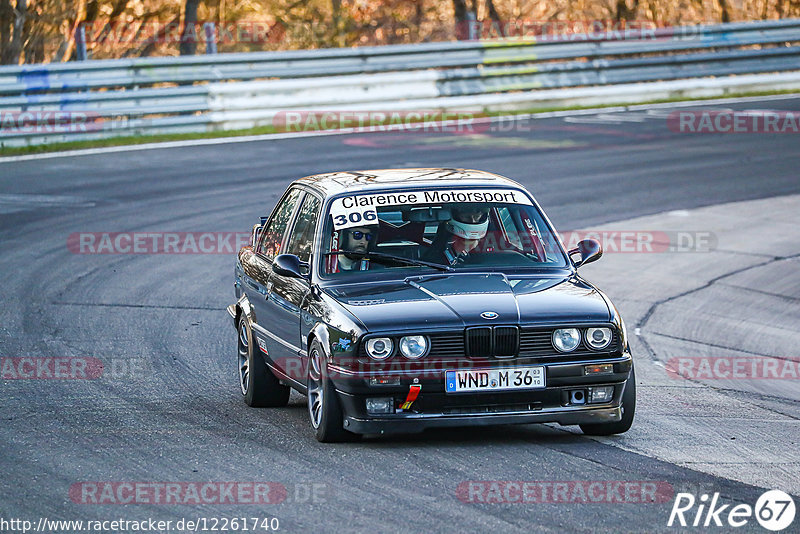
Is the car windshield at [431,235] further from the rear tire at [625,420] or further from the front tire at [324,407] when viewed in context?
the rear tire at [625,420]

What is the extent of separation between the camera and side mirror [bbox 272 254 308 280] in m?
8.16

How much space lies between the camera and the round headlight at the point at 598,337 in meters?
7.29

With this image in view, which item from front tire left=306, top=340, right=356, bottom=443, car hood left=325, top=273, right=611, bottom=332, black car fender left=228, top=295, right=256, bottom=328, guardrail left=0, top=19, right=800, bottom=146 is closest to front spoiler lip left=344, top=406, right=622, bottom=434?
front tire left=306, top=340, right=356, bottom=443

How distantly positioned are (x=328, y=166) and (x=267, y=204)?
102 inches

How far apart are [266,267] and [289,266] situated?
0.91m

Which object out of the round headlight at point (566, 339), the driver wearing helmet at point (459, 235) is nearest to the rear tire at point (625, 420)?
the round headlight at point (566, 339)

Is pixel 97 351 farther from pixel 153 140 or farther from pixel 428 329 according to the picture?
pixel 153 140

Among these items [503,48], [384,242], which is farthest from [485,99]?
[384,242]

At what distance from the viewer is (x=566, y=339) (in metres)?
7.27

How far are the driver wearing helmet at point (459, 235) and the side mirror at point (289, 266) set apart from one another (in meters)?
0.80

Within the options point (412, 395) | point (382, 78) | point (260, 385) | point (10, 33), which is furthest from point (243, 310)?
point (10, 33)

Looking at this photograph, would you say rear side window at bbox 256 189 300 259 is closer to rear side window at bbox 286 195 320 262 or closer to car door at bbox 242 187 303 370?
car door at bbox 242 187 303 370

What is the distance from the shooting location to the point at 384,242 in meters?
8.26

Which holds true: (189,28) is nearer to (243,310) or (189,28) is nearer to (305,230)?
(243,310)
